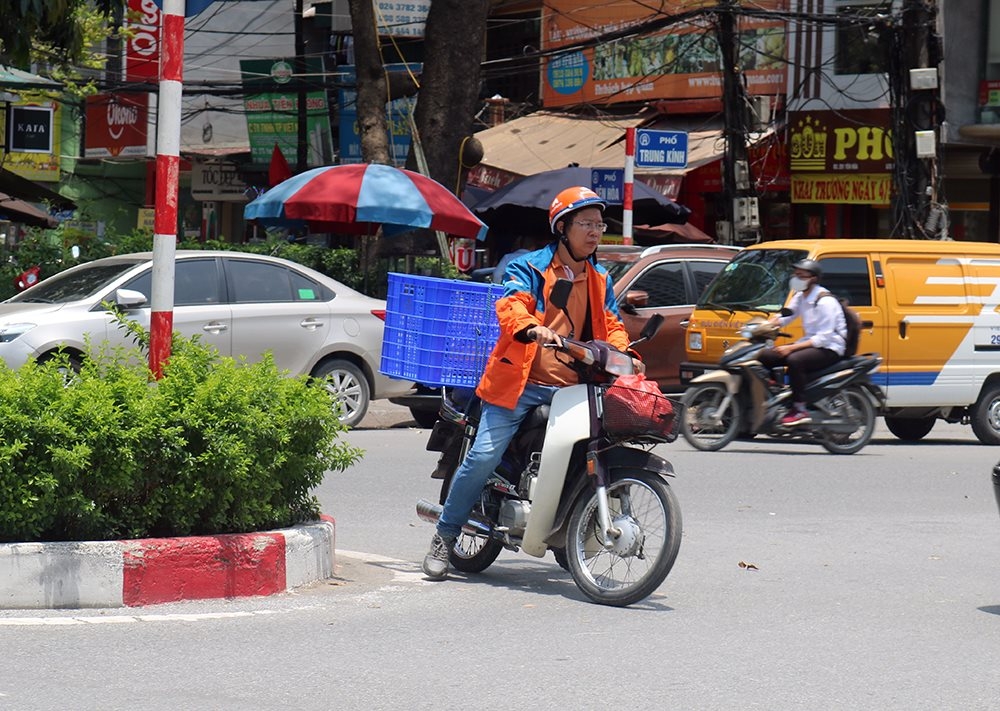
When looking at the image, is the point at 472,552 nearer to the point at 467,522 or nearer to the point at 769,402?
the point at 467,522

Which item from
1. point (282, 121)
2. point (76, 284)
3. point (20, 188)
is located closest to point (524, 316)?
point (76, 284)

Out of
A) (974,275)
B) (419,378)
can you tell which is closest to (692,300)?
(974,275)

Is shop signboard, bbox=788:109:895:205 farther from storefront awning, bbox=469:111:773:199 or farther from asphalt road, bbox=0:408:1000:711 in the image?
asphalt road, bbox=0:408:1000:711

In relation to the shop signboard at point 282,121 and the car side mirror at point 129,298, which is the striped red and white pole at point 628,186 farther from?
the shop signboard at point 282,121

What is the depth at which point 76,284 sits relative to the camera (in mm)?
12664

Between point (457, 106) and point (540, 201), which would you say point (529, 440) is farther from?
point (540, 201)

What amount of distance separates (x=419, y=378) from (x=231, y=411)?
935 mm

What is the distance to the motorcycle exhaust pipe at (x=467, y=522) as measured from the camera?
21.6 ft

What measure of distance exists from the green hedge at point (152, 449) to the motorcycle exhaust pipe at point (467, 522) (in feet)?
2.03

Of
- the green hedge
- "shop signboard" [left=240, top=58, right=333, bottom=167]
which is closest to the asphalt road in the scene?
the green hedge

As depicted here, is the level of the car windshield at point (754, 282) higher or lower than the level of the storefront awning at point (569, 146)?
lower

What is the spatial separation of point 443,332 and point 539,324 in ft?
2.23

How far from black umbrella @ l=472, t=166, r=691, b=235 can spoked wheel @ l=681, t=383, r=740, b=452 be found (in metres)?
7.25

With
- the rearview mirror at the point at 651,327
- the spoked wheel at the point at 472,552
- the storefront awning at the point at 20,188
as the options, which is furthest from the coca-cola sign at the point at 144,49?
the rearview mirror at the point at 651,327
